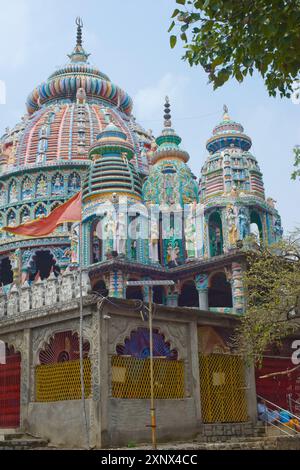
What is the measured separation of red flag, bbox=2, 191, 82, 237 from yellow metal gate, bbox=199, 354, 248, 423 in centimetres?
558

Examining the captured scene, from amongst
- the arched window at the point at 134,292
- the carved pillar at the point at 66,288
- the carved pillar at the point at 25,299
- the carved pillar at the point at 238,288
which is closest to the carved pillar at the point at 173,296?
the arched window at the point at 134,292

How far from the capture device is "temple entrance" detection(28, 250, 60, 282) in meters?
41.0

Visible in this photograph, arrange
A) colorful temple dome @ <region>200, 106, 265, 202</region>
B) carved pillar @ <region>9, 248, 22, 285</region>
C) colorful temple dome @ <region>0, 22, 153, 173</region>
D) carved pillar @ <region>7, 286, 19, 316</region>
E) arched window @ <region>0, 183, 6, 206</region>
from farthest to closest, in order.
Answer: colorful temple dome @ <region>0, 22, 153, 173</region> → arched window @ <region>0, 183, 6, 206</region> → carved pillar @ <region>9, 248, 22, 285</region> → colorful temple dome @ <region>200, 106, 265, 202</region> → carved pillar @ <region>7, 286, 19, 316</region>

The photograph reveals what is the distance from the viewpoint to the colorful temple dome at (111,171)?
34188mm

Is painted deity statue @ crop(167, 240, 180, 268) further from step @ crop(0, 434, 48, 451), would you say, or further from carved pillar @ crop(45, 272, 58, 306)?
step @ crop(0, 434, 48, 451)

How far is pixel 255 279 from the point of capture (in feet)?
60.5

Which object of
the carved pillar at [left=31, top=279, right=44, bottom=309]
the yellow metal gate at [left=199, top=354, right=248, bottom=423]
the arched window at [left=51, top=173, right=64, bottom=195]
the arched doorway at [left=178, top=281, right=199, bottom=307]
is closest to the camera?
the yellow metal gate at [left=199, top=354, right=248, bottom=423]

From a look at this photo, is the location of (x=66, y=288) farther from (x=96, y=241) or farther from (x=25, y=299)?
(x=96, y=241)

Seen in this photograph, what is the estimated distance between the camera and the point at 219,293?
3419 centimetres

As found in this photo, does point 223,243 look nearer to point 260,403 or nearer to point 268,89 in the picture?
point 260,403

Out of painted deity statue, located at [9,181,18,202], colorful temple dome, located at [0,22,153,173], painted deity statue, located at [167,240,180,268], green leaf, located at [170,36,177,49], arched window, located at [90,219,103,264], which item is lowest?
green leaf, located at [170,36,177,49]

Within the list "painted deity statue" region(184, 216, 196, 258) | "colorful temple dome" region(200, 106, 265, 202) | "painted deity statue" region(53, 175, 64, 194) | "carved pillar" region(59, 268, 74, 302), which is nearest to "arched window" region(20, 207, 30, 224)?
"painted deity statue" region(53, 175, 64, 194)

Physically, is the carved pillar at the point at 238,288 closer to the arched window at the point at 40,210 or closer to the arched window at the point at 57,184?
the arched window at the point at 40,210

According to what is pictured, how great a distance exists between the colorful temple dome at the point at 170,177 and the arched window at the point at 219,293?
4.81 metres
